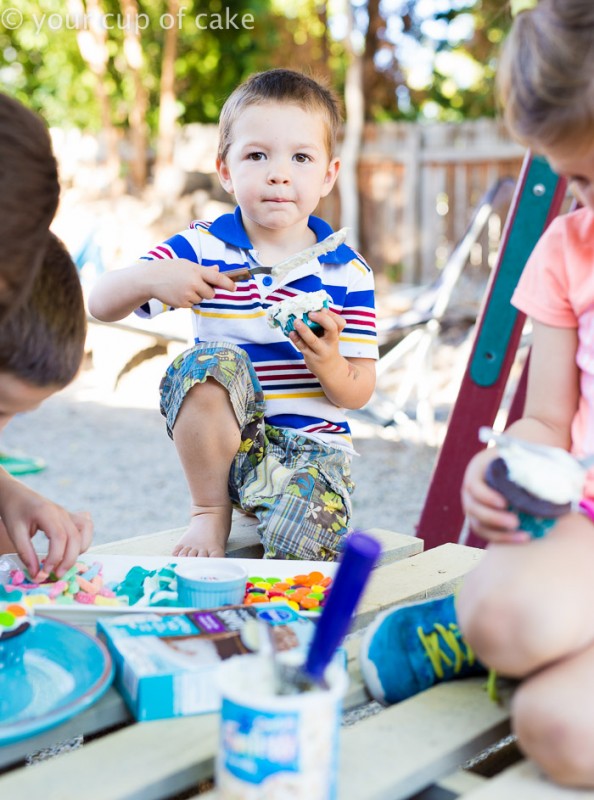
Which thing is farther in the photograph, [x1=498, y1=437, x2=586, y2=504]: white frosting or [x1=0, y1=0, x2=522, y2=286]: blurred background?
[x1=0, y1=0, x2=522, y2=286]: blurred background

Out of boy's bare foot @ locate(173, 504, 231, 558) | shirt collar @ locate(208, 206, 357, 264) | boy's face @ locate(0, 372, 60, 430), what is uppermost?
shirt collar @ locate(208, 206, 357, 264)

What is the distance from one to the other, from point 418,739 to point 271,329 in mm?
1173

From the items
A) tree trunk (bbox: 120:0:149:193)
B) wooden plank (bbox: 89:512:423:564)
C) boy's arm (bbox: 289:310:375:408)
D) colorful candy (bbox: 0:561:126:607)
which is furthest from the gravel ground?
tree trunk (bbox: 120:0:149:193)

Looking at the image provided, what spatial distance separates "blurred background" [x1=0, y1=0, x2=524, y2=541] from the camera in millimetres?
4656

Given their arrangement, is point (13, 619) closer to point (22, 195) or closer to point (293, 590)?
point (293, 590)

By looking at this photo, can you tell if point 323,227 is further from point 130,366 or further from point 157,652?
point 130,366

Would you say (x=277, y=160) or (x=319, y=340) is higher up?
(x=277, y=160)

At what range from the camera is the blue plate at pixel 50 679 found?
43.1 inches

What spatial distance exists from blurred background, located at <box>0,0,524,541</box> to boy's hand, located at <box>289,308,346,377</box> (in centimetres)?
183

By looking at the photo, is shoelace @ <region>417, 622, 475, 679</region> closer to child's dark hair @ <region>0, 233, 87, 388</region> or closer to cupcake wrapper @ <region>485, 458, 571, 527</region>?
cupcake wrapper @ <region>485, 458, 571, 527</region>

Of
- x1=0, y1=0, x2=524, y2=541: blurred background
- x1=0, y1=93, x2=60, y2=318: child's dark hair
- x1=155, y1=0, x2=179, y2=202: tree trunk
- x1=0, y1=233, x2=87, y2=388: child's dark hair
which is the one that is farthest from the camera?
x1=155, y1=0, x2=179, y2=202: tree trunk

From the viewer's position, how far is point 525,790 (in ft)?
3.39

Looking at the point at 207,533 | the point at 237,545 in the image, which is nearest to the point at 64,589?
the point at 207,533

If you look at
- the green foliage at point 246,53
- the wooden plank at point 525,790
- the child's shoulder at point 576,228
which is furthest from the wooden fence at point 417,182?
the wooden plank at point 525,790
